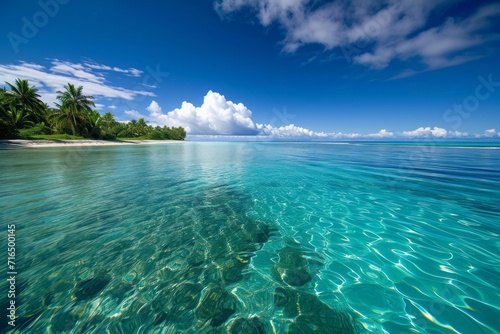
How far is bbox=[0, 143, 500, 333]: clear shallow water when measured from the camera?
3.07 m

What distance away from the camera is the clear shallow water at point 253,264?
10.1 feet

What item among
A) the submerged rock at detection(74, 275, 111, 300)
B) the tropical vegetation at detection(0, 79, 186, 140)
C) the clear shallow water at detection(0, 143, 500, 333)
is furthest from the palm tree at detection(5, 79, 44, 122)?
the submerged rock at detection(74, 275, 111, 300)

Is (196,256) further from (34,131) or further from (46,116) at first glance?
(46,116)

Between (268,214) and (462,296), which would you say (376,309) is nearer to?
(462,296)

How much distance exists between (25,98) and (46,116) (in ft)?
37.1

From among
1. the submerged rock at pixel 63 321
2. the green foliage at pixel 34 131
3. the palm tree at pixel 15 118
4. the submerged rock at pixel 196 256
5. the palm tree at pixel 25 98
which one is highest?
the palm tree at pixel 25 98

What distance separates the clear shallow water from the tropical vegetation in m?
57.2

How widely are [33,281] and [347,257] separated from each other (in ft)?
23.9

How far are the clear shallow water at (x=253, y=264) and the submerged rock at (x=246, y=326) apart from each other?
Result: 0.02 metres

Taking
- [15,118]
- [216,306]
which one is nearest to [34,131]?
[15,118]

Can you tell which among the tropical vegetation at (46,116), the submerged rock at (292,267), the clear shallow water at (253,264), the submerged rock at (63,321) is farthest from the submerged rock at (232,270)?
the tropical vegetation at (46,116)

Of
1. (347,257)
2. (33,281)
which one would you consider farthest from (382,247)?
(33,281)

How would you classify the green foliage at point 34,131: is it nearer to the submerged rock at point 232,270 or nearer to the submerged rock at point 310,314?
the submerged rock at point 232,270

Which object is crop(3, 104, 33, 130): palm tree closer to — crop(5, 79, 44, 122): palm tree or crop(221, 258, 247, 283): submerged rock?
crop(5, 79, 44, 122): palm tree
